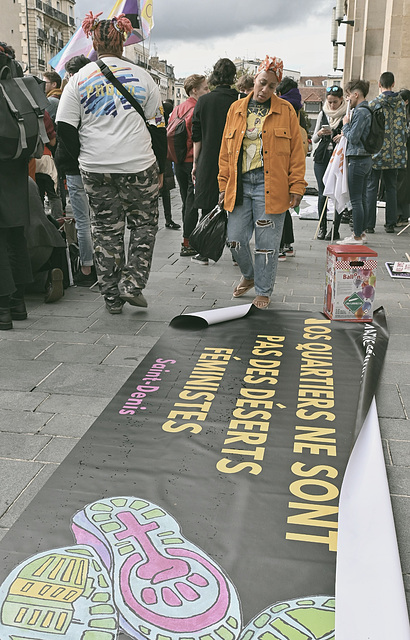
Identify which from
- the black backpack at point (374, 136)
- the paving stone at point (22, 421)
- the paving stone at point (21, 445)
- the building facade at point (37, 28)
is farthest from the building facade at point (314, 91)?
the paving stone at point (21, 445)

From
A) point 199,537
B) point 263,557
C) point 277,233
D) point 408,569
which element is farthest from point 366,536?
point 277,233

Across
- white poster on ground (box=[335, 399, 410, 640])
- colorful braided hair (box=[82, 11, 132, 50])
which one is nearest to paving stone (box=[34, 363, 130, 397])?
white poster on ground (box=[335, 399, 410, 640])

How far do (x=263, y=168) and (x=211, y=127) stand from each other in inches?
62.3

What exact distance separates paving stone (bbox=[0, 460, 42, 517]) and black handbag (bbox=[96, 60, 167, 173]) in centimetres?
276

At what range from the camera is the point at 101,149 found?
478cm

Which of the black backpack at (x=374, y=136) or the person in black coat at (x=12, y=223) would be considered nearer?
the person in black coat at (x=12, y=223)

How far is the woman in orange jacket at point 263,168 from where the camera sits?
4891 millimetres

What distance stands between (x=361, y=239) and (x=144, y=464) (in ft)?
19.6

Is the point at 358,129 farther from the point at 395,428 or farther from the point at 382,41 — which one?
the point at 382,41

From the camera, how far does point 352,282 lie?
15.9ft

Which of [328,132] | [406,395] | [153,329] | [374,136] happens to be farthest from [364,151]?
[406,395]

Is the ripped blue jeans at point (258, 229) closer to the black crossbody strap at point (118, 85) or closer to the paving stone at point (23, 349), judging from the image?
the black crossbody strap at point (118, 85)

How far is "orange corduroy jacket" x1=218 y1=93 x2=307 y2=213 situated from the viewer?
489 cm

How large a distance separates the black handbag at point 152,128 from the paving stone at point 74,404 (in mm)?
2087
